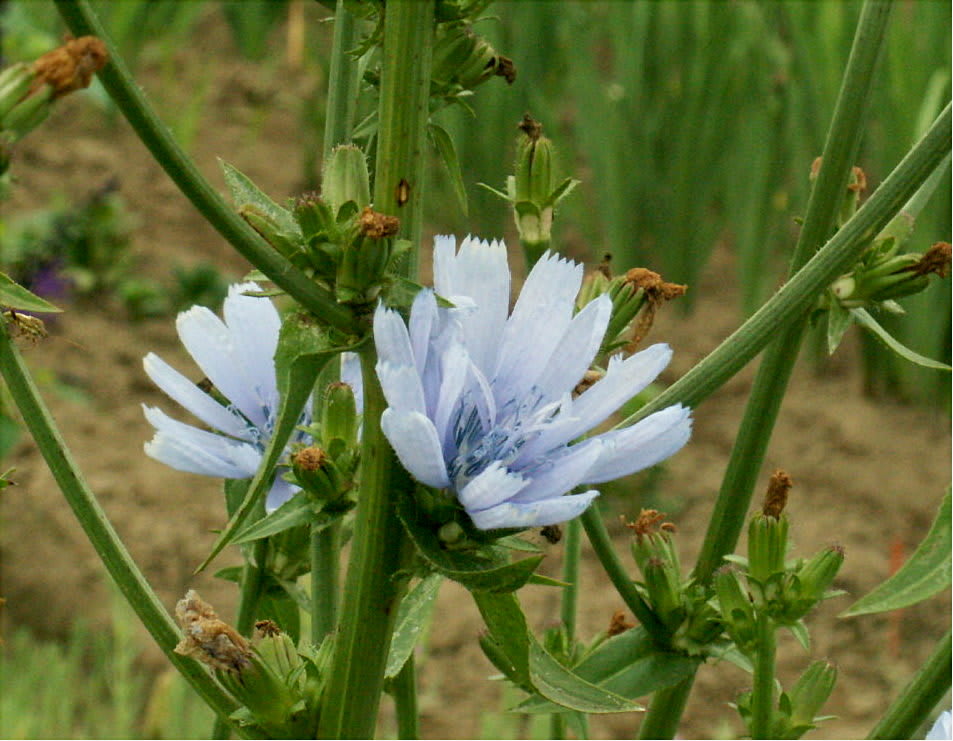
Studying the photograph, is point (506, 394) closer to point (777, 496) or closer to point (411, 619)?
point (411, 619)

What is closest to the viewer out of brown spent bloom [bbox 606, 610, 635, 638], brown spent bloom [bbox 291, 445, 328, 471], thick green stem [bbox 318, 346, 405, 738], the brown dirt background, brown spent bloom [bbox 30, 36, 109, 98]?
brown spent bloom [bbox 30, 36, 109, 98]

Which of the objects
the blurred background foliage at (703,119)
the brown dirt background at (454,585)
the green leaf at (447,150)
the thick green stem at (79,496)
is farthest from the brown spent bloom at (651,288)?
the blurred background foliage at (703,119)

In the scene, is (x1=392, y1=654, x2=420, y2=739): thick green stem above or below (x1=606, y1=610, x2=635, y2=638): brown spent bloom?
below

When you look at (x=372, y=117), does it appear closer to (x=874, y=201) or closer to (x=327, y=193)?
(x=327, y=193)

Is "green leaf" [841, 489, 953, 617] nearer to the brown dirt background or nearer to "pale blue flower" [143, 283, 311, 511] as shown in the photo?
"pale blue flower" [143, 283, 311, 511]

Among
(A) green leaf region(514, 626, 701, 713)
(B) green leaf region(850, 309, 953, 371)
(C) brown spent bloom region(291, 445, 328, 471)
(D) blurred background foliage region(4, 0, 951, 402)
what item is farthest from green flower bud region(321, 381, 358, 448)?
(D) blurred background foliage region(4, 0, 951, 402)

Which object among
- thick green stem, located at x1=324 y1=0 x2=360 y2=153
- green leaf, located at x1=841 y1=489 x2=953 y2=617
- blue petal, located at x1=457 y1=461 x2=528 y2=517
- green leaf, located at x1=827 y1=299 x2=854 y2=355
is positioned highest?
thick green stem, located at x1=324 y1=0 x2=360 y2=153
